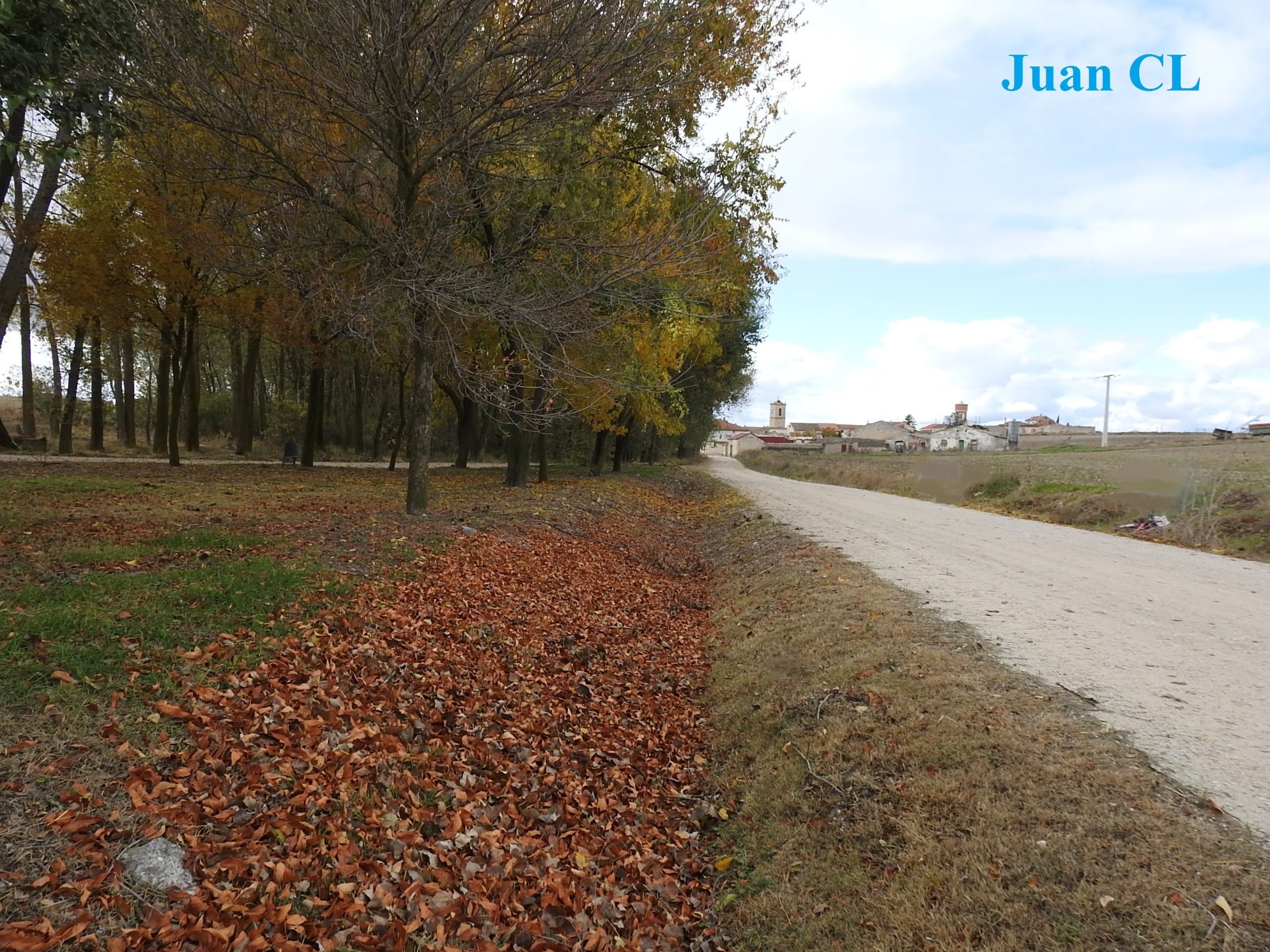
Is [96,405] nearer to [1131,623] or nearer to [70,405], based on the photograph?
[70,405]

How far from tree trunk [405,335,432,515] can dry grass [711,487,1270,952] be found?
21.3 feet

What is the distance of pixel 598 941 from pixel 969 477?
91.5 feet

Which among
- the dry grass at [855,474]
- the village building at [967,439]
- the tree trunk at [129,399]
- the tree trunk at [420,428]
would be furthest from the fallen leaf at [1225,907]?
the village building at [967,439]

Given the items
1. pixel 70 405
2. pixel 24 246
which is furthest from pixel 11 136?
pixel 70 405

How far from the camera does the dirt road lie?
4.41 metres

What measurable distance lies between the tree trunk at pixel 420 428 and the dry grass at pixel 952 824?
649 centimetres

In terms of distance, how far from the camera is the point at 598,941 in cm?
368

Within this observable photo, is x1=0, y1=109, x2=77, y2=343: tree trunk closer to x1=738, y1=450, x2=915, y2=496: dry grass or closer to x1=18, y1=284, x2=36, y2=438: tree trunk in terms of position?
x1=18, y1=284, x2=36, y2=438: tree trunk

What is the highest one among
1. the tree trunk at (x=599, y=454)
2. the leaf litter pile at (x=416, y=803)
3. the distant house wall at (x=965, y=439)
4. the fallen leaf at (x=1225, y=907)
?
the distant house wall at (x=965, y=439)

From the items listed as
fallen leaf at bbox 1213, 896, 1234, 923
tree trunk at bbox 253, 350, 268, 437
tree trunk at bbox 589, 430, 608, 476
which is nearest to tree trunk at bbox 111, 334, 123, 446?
tree trunk at bbox 253, 350, 268, 437

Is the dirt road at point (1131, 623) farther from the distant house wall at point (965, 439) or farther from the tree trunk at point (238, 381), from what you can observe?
the distant house wall at point (965, 439)

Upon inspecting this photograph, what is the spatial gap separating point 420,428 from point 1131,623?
940 cm

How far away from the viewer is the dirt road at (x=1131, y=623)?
441 centimetres

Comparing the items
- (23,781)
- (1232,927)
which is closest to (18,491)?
(23,781)
